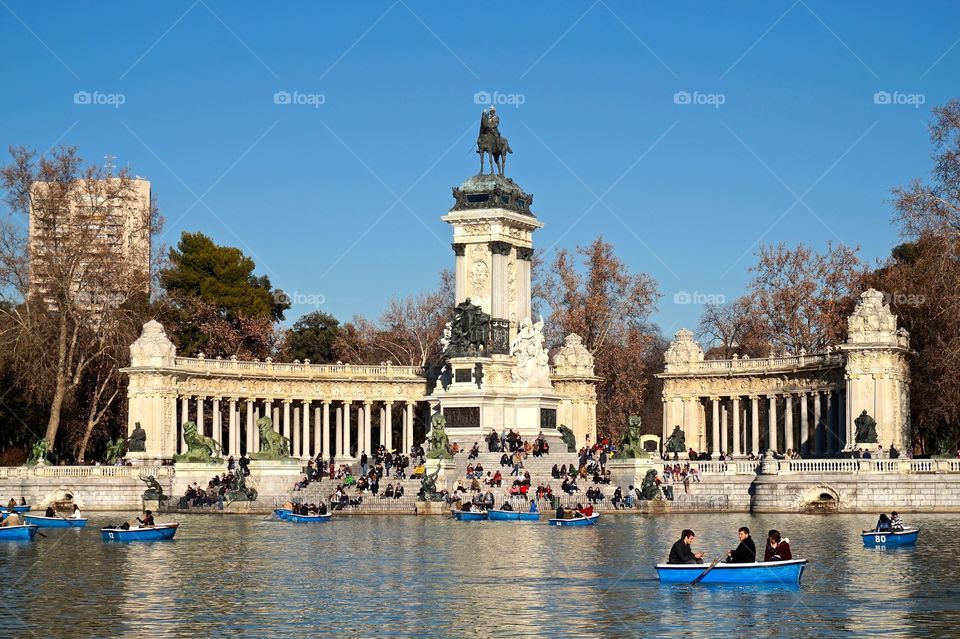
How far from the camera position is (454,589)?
35562mm

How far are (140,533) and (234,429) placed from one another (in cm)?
3829

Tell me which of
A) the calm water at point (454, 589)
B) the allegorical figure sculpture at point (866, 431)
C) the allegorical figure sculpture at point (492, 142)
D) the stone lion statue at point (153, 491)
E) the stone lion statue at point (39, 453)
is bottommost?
the calm water at point (454, 589)

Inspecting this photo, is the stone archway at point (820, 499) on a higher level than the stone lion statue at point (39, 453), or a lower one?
lower

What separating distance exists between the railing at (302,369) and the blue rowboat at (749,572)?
5264cm

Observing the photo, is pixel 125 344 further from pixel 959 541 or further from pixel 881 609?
pixel 881 609

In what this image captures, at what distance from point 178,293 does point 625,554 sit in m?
59.7

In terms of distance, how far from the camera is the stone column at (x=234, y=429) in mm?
87312

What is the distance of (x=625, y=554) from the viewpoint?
43.7 m

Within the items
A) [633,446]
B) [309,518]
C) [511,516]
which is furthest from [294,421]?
[511,516]

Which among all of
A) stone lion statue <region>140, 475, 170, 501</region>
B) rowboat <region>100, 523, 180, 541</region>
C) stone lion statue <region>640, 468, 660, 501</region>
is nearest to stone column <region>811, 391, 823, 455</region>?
stone lion statue <region>640, 468, 660, 501</region>

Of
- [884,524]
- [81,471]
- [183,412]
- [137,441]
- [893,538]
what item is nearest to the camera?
[893,538]

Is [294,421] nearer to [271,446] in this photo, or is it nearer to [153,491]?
[271,446]

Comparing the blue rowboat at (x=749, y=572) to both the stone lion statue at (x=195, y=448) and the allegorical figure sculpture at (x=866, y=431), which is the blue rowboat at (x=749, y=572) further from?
the stone lion statue at (x=195, y=448)

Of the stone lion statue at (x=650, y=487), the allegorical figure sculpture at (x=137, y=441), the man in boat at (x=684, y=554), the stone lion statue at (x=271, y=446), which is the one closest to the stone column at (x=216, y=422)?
the allegorical figure sculpture at (x=137, y=441)
